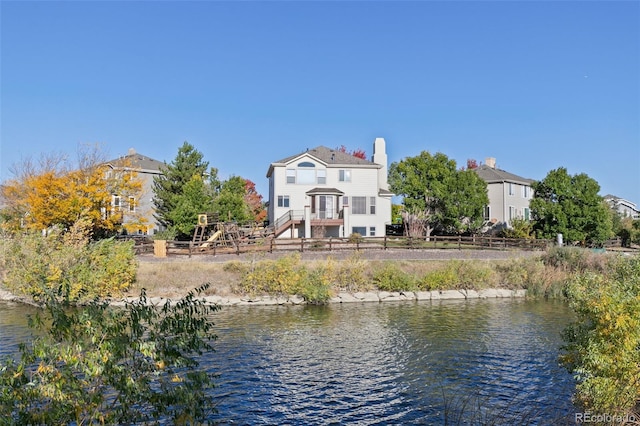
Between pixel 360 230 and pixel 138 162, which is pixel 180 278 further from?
pixel 138 162

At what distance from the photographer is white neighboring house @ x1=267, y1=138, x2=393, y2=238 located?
45.9 meters

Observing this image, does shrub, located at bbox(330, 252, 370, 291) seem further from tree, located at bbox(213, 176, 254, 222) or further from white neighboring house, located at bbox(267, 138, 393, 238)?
tree, located at bbox(213, 176, 254, 222)

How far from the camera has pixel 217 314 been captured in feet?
79.7

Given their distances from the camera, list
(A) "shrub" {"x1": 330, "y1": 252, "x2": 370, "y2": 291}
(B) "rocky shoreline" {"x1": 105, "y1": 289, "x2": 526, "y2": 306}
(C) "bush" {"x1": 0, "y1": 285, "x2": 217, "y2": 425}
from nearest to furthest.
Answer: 1. (C) "bush" {"x1": 0, "y1": 285, "x2": 217, "y2": 425}
2. (B) "rocky shoreline" {"x1": 105, "y1": 289, "x2": 526, "y2": 306}
3. (A) "shrub" {"x1": 330, "y1": 252, "x2": 370, "y2": 291}

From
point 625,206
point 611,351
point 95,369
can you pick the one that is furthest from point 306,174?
point 625,206

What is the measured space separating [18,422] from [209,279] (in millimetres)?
23632

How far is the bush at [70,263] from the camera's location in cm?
2550

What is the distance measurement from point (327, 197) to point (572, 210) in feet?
80.3

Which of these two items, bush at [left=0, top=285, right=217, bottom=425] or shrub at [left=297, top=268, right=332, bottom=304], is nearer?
bush at [left=0, top=285, right=217, bottom=425]

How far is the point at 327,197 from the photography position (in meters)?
46.3

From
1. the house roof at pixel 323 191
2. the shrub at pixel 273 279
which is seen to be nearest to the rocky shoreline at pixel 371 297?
the shrub at pixel 273 279

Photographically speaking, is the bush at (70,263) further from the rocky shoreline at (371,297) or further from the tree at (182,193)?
the tree at (182,193)

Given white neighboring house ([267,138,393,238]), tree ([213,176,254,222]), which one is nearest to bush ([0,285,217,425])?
white neighboring house ([267,138,393,238])

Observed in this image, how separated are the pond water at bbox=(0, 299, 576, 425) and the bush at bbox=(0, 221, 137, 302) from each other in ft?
A: 7.47
